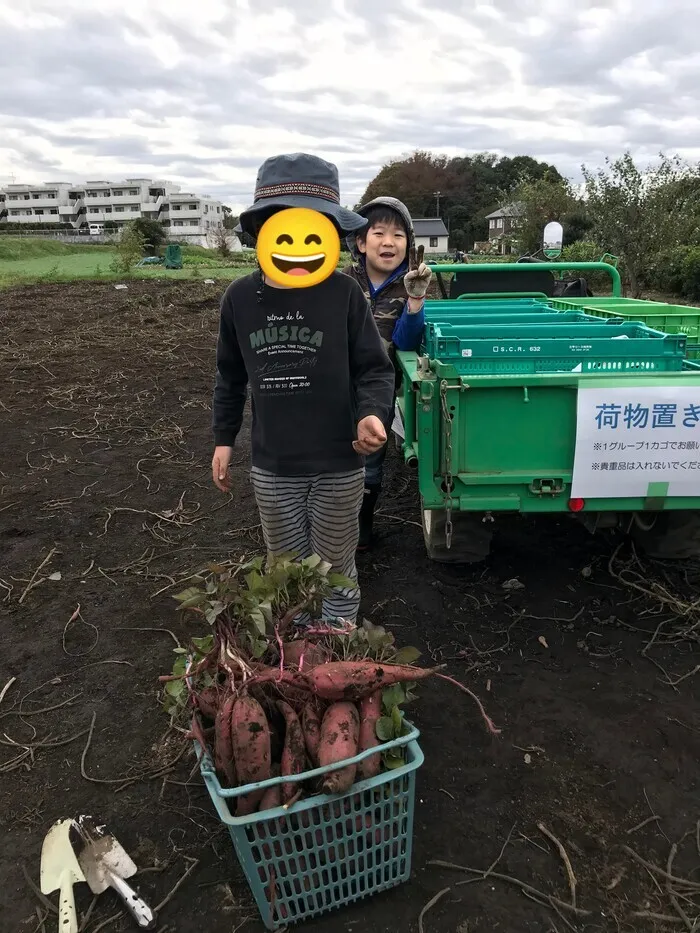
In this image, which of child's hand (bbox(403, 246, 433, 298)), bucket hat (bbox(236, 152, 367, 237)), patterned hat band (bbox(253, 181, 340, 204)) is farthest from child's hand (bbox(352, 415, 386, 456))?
child's hand (bbox(403, 246, 433, 298))

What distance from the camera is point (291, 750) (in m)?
1.66

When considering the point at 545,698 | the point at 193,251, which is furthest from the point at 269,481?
the point at 193,251

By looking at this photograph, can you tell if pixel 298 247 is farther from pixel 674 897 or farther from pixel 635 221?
pixel 635 221

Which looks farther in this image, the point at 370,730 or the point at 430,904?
the point at 430,904

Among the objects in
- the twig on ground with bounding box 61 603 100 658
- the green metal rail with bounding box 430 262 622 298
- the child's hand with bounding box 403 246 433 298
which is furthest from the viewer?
the green metal rail with bounding box 430 262 622 298

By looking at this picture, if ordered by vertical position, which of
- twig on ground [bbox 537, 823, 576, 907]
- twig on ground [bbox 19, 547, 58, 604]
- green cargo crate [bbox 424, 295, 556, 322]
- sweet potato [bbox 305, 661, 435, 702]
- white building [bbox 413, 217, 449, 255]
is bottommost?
twig on ground [bbox 537, 823, 576, 907]

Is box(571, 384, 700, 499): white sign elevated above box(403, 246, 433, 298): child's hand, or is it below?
below

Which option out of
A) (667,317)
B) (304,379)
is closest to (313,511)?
(304,379)

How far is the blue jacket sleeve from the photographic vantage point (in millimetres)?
3385

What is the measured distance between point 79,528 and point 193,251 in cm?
5250

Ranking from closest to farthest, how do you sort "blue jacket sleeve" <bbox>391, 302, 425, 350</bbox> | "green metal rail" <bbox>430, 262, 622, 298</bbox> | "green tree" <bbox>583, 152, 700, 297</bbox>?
1. "blue jacket sleeve" <bbox>391, 302, 425, 350</bbox>
2. "green metal rail" <bbox>430, 262, 622, 298</bbox>
3. "green tree" <bbox>583, 152, 700, 297</bbox>

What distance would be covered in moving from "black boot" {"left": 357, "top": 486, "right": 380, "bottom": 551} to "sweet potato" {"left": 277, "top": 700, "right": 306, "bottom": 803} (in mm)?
2035

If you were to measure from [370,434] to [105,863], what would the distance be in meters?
1.63

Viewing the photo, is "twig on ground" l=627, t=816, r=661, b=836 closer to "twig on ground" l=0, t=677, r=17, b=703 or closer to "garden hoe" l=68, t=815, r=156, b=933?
"garden hoe" l=68, t=815, r=156, b=933
